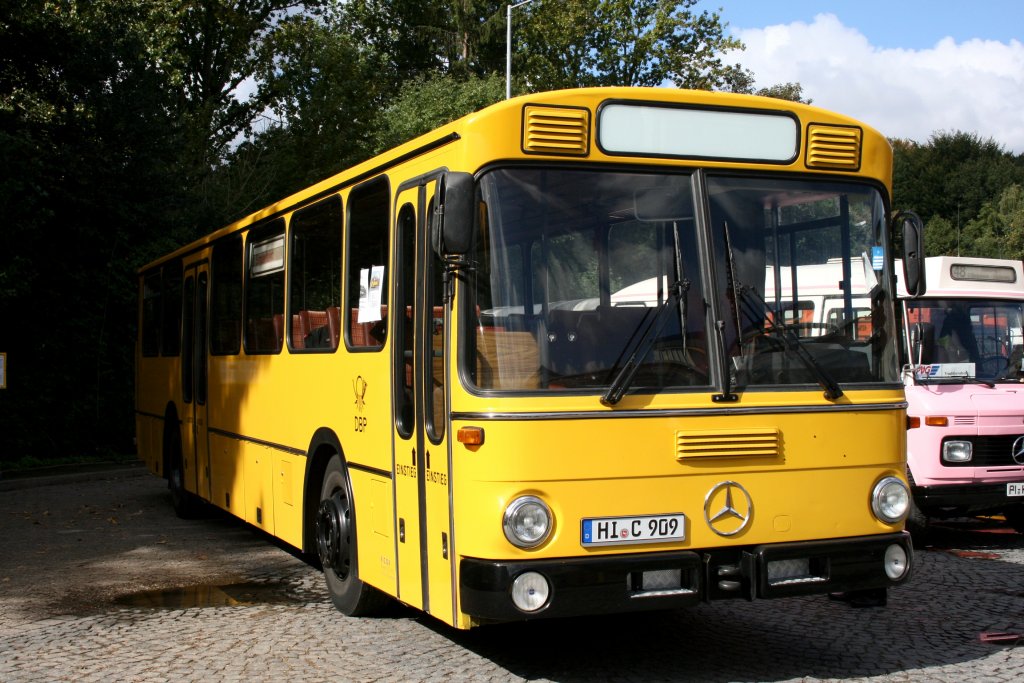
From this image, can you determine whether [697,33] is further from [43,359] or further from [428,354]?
[428,354]

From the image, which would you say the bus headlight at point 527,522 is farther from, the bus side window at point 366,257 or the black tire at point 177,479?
the black tire at point 177,479

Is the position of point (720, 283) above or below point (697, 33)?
below

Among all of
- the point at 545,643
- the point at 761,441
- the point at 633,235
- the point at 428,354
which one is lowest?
the point at 545,643

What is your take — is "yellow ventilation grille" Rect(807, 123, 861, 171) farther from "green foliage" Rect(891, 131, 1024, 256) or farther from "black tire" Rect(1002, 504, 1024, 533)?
"green foliage" Rect(891, 131, 1024, 256)

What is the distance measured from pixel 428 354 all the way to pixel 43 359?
17477mm

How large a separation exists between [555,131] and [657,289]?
3.08 ft

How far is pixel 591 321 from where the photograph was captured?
19.5 ft

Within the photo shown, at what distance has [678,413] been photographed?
5973mm

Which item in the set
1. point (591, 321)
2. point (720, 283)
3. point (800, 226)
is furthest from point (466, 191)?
point (800, 226)

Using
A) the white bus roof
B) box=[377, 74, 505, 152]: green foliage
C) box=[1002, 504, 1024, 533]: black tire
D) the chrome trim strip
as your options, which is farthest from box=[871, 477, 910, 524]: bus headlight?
box=[377, 74, 505, 152]: green foliage

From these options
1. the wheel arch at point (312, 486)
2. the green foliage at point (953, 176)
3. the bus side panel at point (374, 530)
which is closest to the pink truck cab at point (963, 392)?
the wheel arch at point (312, 486)

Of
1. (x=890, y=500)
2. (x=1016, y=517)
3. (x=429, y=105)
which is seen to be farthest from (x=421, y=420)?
(x=429, y=105)

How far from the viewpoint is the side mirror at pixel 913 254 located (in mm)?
6840

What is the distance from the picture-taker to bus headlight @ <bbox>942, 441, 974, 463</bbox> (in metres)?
10.7
